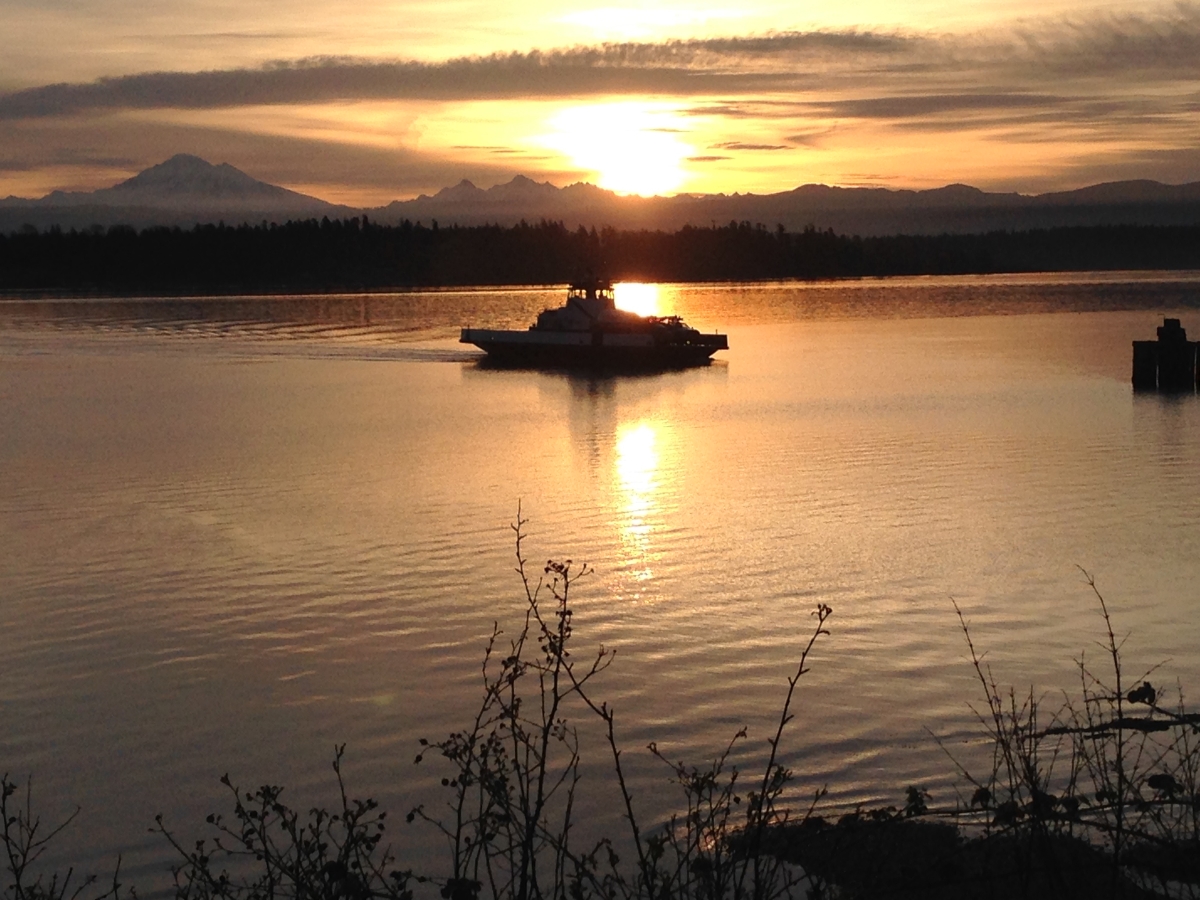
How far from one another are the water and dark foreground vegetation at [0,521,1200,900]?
1.09 feet

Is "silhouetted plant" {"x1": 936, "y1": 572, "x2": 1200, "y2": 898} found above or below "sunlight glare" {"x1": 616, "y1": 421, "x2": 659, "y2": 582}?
above

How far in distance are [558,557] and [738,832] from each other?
31.3 ft

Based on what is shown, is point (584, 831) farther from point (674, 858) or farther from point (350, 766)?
point (350, 766)

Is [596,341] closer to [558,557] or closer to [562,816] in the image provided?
[558,557]

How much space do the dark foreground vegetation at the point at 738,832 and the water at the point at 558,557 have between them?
0.33m

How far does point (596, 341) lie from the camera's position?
6003 centimetres

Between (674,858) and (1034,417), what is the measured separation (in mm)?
28471

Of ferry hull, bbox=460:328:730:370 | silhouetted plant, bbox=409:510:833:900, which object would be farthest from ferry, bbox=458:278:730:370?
silhouetted plant, bbox=409:510:833:900

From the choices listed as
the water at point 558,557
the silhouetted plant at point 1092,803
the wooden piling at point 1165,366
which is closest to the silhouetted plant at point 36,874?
the water at point 558,557

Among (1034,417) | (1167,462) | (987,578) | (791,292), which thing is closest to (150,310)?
(791,292)

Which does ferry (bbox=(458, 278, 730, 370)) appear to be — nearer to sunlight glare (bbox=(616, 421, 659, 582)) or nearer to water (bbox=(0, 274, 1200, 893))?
water (bbox=(0, 274, 1200, 893))

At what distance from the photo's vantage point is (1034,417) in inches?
1389

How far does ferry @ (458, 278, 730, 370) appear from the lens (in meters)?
59.3

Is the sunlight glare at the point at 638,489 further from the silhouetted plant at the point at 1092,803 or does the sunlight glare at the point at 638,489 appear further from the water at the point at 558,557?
the silhouetted plant at the point at 1092,803
